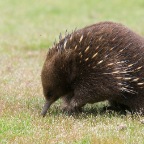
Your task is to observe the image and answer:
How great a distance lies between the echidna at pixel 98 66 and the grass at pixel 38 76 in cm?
42

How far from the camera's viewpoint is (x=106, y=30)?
28.2 ft

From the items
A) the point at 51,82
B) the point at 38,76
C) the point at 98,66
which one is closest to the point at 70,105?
the point at 51,82

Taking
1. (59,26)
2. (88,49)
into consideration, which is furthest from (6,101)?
(59,26)

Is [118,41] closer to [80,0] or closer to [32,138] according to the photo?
[32,138]

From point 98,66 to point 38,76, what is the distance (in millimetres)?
4301

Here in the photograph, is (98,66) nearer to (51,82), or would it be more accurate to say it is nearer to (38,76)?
(51,82)

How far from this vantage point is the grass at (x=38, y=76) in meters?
7.24

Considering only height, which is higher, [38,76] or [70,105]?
[38,76]

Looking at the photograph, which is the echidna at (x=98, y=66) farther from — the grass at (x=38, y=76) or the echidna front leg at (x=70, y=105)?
the grass at (x=38, y=76)

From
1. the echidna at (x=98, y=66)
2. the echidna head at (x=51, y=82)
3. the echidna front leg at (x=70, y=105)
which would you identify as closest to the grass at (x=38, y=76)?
the echidna front leg at (x=70, y=105)

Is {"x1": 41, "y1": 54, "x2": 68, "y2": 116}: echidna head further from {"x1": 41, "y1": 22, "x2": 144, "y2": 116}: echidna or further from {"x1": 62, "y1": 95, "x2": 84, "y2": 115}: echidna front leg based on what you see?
{"x1": 62, "y1": 95, "x2": 84, "y2": 115}: echidna front leg

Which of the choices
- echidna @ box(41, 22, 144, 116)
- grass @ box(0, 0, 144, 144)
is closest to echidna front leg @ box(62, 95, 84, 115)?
echidna @ box(41, 22, 144, 116)

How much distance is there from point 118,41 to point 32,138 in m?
2.52

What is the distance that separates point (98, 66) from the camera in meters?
8.51
